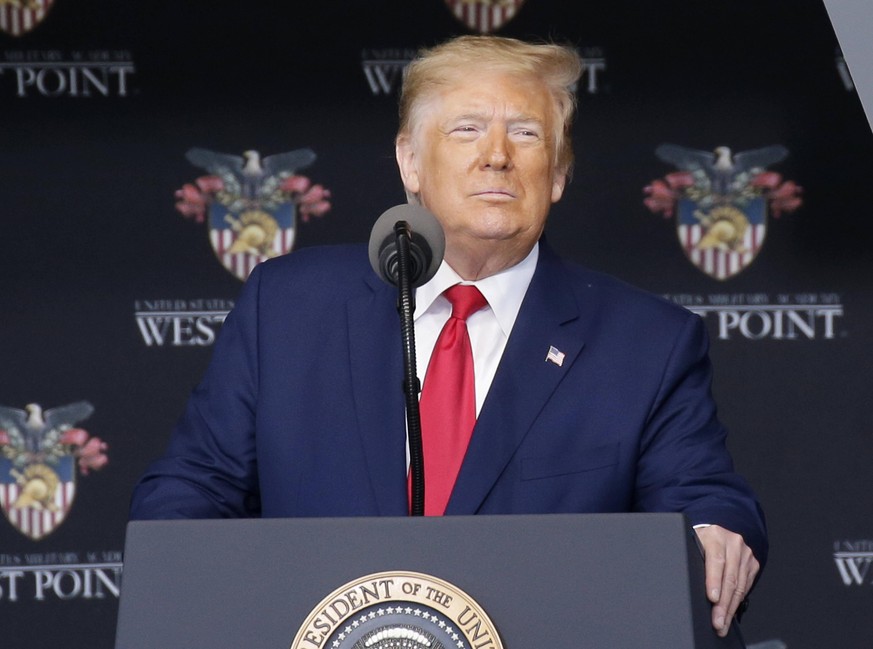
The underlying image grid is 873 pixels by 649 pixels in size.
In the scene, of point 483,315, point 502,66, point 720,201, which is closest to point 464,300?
point 483,315

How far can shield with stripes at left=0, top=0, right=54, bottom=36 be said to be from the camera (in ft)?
10.4

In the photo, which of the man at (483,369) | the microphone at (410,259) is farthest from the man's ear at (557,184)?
the microphone at (410,259)

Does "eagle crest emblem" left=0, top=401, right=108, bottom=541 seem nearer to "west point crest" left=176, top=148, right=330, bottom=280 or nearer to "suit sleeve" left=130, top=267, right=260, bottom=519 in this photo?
"west point crest" left=176, top=148, right=330, bottom=280

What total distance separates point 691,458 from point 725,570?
1.12 feet

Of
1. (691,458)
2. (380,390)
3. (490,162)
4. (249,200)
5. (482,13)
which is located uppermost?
(482,13)

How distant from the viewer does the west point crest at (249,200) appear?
319cm

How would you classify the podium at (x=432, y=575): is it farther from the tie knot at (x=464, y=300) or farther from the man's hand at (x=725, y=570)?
the tie knot at (x=464, y=300)

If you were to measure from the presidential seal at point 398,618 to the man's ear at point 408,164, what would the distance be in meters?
0.95

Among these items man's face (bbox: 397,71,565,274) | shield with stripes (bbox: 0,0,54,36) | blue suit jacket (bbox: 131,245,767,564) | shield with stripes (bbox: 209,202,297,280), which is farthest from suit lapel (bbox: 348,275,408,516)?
shield with stripes (bbox: 0,0,54,36)

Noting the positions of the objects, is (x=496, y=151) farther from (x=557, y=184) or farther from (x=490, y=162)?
(x=557, y=184)

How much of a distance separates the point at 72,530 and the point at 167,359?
39cm

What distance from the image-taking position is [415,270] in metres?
1.60

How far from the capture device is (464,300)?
6.93ft

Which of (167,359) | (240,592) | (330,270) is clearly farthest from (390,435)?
(167,359)
